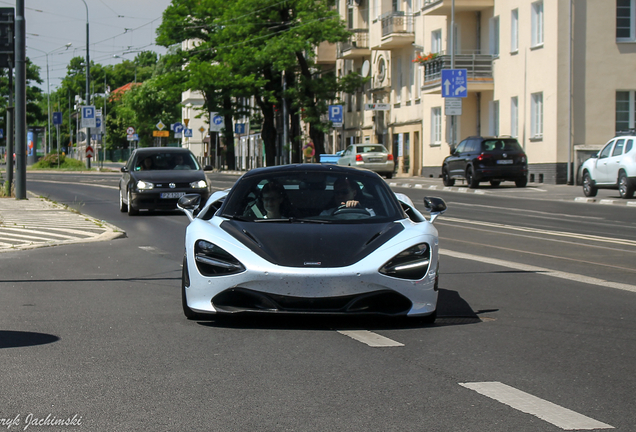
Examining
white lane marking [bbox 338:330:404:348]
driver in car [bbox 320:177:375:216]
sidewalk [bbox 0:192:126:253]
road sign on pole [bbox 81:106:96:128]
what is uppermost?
road sign on pole [bbox 81:106:96:128]

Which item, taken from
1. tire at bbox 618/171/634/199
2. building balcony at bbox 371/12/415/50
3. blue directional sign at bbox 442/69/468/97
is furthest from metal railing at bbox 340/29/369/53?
tire at bbox 618/171/634/199

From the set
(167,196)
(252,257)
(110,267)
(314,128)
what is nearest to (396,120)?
(314,128)

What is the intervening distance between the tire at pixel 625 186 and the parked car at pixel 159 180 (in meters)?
12.1

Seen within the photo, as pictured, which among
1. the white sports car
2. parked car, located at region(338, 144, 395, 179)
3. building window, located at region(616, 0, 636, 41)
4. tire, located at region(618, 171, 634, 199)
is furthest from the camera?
parked car, located at region(338, 144, 395, 179)

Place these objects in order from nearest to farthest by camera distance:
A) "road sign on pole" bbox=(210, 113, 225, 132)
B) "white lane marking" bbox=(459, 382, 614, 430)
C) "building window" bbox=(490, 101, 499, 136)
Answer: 1. "white lane marking" bbox=(459, 382, 614, 430)
2. "building window" bbox=(490, 101, 499, 136)
3. "road sign on pole" bbox=(210, 113, 225, 132)

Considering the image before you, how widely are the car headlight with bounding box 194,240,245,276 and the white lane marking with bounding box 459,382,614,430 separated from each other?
2242 millimetres

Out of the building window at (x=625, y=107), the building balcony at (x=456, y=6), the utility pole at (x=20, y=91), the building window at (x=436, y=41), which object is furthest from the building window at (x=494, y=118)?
the utility pole at (x=20, y=91)

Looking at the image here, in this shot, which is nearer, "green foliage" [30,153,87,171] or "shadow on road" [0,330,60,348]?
"shadow on road" [0,330,60,348]

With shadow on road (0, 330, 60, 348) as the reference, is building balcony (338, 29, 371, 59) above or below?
above

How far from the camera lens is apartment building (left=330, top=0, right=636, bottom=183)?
126 ft

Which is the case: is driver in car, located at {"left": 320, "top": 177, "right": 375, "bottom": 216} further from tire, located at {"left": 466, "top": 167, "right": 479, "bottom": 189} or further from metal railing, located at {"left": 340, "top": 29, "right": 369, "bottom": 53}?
metal railing, located at {"left": 340, "top": 29, "right": 369, "bottom": 53}

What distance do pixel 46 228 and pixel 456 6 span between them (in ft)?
106

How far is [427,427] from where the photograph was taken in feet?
14.9

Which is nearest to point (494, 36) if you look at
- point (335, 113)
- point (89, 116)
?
point (335, 113)
